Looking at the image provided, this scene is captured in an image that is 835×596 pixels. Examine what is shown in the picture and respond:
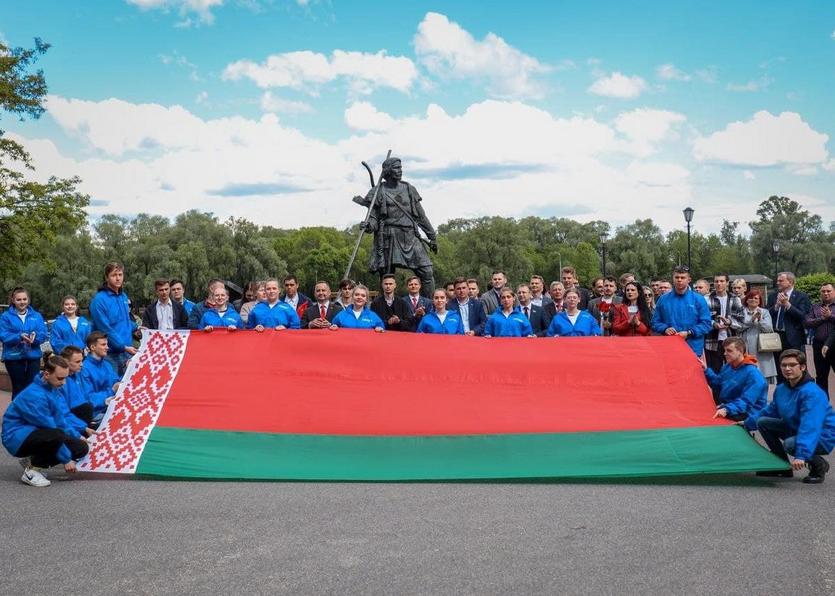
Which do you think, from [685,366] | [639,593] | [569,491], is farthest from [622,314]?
[639,593]

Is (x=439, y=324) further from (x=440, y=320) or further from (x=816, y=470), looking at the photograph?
(x=816, y=470)

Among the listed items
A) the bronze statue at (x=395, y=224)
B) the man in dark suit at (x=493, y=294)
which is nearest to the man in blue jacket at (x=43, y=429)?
the man in dark suit at (x=493, y=294)

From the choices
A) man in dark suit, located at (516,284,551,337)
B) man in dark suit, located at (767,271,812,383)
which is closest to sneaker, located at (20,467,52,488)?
man in dark suit, located at (516,284,551,337)

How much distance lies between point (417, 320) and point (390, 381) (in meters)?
2.15

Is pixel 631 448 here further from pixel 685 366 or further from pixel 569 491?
pixel 685 366

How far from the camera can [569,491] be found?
638 cm

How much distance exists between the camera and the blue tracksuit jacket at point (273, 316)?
9.48 m

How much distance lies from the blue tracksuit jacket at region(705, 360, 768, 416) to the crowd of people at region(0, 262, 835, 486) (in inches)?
0.4

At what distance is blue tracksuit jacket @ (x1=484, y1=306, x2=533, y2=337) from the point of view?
9.46m

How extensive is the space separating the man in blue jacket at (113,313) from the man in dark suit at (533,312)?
4713mm

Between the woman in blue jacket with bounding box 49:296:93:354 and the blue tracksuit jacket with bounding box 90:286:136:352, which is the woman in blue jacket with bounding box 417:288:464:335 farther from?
the woman in blue jacket with bounding box 49:296:93:354

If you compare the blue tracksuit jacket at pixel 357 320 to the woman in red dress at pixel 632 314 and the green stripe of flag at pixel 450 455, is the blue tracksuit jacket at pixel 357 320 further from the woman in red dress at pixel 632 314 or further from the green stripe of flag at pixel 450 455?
the woman in red dress at pixel 632 314

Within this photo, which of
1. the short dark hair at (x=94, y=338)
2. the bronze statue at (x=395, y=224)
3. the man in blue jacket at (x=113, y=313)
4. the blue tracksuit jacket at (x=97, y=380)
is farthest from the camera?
the bronze statue at (x=395, y=224)

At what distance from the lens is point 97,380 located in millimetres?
8305
